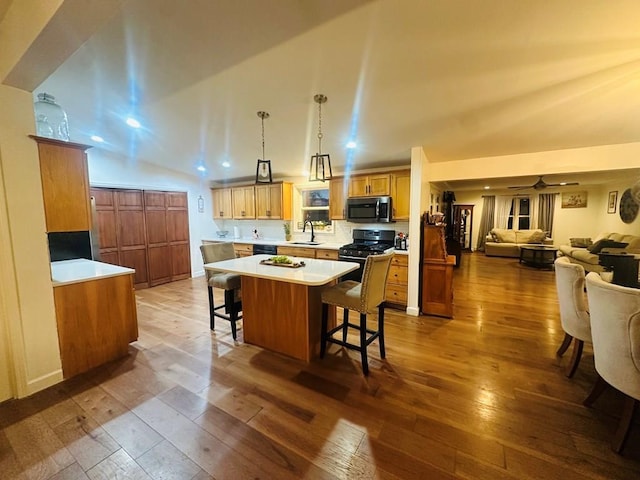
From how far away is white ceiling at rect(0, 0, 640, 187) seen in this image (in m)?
1.61

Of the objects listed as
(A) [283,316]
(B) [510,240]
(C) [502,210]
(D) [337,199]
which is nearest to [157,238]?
(D) [337,199]

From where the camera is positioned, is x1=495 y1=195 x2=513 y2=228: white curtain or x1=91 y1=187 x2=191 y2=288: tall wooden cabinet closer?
x1=91 y1=187 x2=191 y2=288: tall wooden cabinet

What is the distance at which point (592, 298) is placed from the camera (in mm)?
1710

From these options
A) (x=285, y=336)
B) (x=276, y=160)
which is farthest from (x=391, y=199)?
(x=285, y=336)

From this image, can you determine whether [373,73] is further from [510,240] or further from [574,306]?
[510,240]

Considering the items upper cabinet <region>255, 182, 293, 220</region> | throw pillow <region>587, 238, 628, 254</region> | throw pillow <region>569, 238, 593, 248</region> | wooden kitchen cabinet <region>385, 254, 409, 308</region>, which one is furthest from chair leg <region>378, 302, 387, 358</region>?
throw pillow <region>569, 238, 593, 248</region>

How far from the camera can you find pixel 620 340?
153cm

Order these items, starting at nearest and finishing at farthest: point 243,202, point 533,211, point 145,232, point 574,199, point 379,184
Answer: point 379,184 → point 145,232 → point 243,202 → point 574,199 → point 533,211

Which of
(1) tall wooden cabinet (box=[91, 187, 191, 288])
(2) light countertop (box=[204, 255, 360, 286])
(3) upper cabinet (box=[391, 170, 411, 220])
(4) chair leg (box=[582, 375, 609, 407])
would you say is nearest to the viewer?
(4) chair leg (box=[582, 375, 609, 407])

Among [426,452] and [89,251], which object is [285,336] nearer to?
[426,452]

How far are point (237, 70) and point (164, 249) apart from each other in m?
4.37

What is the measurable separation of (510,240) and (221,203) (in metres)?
8.88

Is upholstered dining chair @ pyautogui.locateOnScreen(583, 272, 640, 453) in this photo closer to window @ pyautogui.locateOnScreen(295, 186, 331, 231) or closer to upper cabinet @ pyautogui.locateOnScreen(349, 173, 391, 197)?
upper cabinet @ pyautogui.locateOnScreen(349, 173, 391, 197)

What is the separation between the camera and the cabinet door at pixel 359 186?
4.29m
